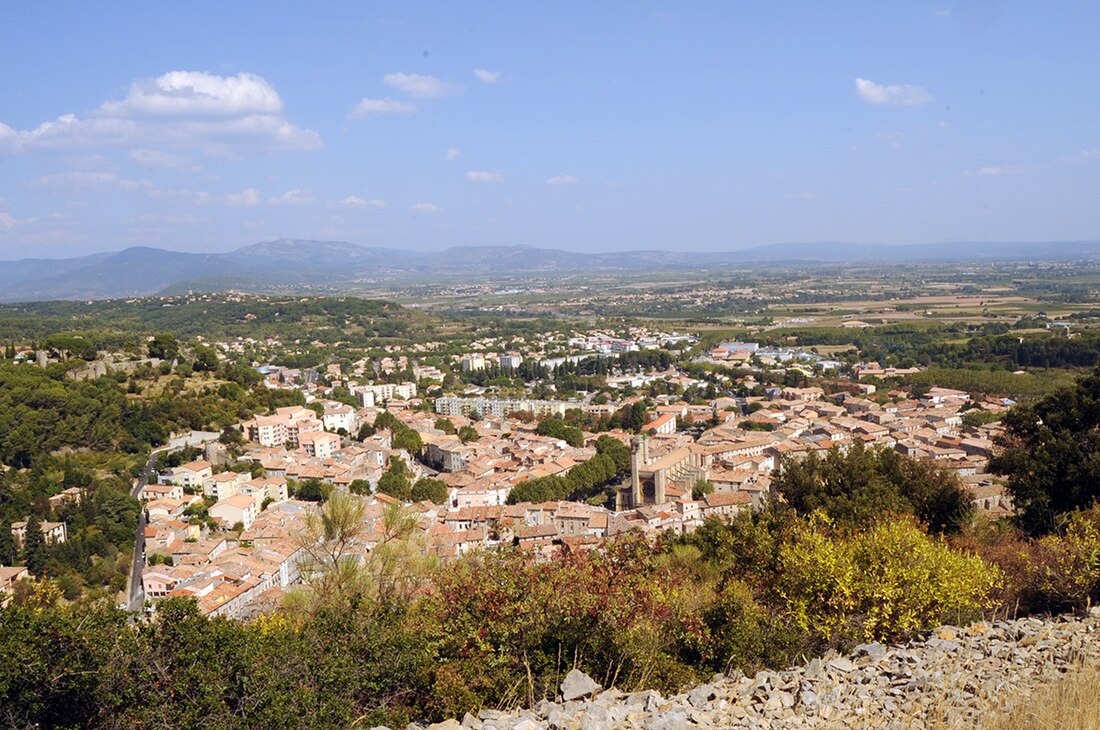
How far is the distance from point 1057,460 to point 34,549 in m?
17.6

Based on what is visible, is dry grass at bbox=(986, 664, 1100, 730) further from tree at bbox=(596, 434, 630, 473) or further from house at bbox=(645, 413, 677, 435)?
house at bbox=(645, 413, 677, 435)

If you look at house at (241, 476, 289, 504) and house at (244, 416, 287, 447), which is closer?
house at (241, 476, 289, 504)

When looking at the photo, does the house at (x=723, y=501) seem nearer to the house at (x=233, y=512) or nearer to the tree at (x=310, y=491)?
the tree at (x=310, y=491)

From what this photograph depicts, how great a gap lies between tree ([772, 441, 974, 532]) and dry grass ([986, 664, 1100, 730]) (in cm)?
484

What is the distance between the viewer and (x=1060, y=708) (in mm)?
2916

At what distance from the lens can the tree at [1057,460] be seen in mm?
8414

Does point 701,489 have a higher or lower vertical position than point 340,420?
lower

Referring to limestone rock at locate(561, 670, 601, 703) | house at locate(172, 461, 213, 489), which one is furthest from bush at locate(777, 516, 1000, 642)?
house at locate(172, 461, 213, 489)

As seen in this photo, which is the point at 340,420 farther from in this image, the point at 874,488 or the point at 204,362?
the point at 874,488

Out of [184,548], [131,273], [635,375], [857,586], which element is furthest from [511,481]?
[131,273]

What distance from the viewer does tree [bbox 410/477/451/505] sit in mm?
20703

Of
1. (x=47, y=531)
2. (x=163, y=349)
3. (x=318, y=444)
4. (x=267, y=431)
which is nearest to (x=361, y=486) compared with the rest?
(x=318, y=444)

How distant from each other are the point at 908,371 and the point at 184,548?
119 feet

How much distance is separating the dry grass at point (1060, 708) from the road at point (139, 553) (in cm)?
1138
